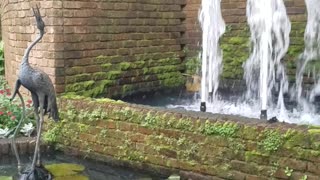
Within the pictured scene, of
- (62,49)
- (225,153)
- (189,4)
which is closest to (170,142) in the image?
(225,153)

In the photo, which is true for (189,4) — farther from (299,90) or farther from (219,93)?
(299,90)

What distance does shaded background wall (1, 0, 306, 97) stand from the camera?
574cm

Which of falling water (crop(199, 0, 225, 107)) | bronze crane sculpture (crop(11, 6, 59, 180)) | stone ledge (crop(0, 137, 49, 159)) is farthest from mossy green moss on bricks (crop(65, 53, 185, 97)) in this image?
bronze crane sculpture (crop(11, 6, 59, 180))

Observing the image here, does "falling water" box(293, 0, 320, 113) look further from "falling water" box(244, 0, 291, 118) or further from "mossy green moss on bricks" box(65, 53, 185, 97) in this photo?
"mossy green moss on bricks" box(65, 53, 185, 97)

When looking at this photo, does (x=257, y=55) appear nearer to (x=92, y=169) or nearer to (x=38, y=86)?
(x=92, y=169)

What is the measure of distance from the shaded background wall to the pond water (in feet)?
3.21

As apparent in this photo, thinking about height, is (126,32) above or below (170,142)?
above

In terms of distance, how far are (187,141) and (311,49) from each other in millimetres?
3232

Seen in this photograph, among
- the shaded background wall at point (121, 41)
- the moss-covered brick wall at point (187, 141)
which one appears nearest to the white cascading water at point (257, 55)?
the shaded background wall at point (121, 41)

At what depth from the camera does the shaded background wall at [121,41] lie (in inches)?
226

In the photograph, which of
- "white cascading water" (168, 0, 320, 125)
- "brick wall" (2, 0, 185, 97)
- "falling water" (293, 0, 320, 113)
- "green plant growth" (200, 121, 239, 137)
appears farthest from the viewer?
"falling water" (293, 0, 320, 113)

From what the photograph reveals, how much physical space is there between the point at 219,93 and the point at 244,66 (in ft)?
1.74

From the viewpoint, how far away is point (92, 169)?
183 inches

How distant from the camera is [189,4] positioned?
7859 mm
